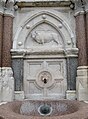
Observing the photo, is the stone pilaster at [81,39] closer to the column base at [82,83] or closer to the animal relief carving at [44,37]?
the column base at [82,83]

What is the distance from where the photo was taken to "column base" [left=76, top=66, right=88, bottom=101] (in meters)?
4.38

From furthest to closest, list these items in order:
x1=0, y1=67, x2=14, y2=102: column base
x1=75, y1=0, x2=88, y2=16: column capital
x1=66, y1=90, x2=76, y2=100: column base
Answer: x1=75, y1=0, x2=88, y2=16: column capital < x1=66, y1=90, x2=76, y2=100: column base < x1=0, y1=67, x2=14, y2=102: column base

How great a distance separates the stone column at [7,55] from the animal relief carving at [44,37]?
640mm

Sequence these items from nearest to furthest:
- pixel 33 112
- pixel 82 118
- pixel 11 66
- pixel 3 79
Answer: pixel 82 118 → pixel 33 112 → pixel 3 79 → pixel 11 66

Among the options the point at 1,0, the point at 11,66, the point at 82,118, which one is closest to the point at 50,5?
the point at 1,0

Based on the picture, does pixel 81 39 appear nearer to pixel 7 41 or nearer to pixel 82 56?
pixel 82 56

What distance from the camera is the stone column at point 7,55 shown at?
173 inches

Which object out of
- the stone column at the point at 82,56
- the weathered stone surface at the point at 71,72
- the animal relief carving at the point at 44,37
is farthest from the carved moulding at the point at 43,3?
the weathered stone surface at the point at 71,72

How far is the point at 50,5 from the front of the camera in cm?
502

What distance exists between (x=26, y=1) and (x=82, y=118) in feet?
11.9

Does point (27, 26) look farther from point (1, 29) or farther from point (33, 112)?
point (33, 112)

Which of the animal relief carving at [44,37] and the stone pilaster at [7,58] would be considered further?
the animal relief carving at [44,37]

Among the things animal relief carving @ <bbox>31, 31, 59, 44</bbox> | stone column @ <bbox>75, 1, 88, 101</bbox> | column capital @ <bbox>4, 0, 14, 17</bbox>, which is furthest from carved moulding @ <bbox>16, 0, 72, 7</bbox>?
animal relief carving @ <bbox>31, 31, 59, 44</bbox>

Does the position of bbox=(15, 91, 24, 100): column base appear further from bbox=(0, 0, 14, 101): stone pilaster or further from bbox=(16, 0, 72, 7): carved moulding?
bbox=(16, 0, 72, 7): carved moulding
